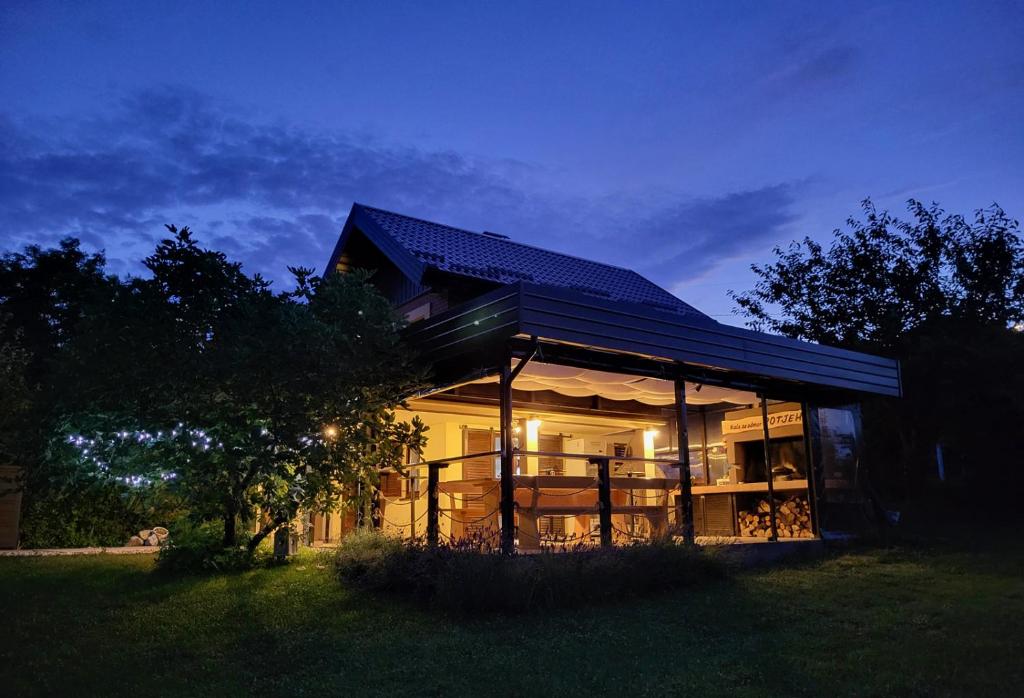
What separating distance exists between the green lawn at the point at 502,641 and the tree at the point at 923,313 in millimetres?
8672

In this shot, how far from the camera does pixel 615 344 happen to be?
860 centimetres

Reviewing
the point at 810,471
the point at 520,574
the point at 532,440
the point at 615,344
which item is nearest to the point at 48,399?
the point at 520,574

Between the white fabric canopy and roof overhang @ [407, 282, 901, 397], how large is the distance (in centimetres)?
39

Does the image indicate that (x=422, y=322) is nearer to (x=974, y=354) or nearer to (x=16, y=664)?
(x=16, y=664)

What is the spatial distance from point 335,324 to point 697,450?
8661 mm

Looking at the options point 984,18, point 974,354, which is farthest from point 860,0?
point 974,354

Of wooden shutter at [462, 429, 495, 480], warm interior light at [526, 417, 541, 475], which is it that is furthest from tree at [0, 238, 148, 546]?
warm interior light at [526, 417, 541, 475]

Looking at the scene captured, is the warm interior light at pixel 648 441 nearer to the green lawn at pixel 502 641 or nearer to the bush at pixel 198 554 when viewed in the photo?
the green lawn at pixel 502 641

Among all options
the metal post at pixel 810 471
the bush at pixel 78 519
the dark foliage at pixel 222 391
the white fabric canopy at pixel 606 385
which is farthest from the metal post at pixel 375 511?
the metal post at pixel 810 471

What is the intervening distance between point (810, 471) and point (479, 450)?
18.7 feet

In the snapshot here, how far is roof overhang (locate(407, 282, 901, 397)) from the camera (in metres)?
8.07

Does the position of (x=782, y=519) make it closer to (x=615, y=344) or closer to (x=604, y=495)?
(x=604, y=495)

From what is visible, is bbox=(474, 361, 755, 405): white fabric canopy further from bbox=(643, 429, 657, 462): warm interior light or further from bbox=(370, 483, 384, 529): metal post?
bbox=(643, 429, 657, 462): warm interior light

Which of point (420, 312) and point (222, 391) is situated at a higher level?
point (420, 312)
